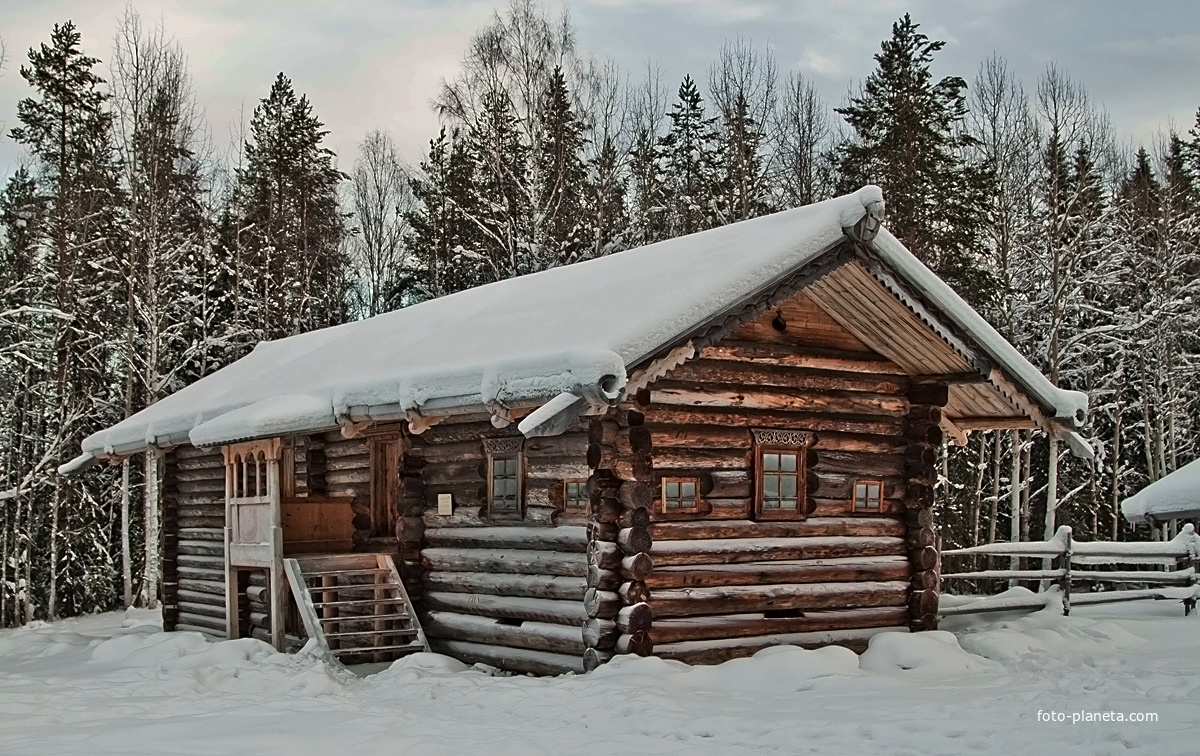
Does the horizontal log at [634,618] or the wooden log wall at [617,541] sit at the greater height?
the wooden log wall at [617,541]

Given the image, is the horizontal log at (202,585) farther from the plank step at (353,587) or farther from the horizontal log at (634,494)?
the horizontal log at (634,494)

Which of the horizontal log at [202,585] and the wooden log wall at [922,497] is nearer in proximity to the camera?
the wooden log wall at [922,497]

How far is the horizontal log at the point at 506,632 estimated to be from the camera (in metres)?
13.1

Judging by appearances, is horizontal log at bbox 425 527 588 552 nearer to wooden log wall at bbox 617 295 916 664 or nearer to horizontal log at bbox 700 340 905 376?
wooden log wall at bbox 617 295 916 664

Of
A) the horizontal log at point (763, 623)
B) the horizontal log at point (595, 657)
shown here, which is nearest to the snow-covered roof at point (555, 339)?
the horizontal log at point (595, 657)

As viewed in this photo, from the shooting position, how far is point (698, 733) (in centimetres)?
984

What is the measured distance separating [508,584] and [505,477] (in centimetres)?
122

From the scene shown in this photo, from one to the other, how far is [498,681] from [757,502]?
3.48 meters

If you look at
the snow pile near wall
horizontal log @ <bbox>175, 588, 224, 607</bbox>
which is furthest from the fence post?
horizontal log @ <bbox>175, 588, 224, 607</bbox>

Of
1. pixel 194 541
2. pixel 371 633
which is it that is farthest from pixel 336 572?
pixel 194 541

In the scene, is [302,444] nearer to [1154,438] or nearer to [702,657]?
[702,657]

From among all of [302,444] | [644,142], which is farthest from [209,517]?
[644,142]

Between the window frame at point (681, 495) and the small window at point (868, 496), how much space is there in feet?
7.88

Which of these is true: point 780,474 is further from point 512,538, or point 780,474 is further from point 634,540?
point 512,538
